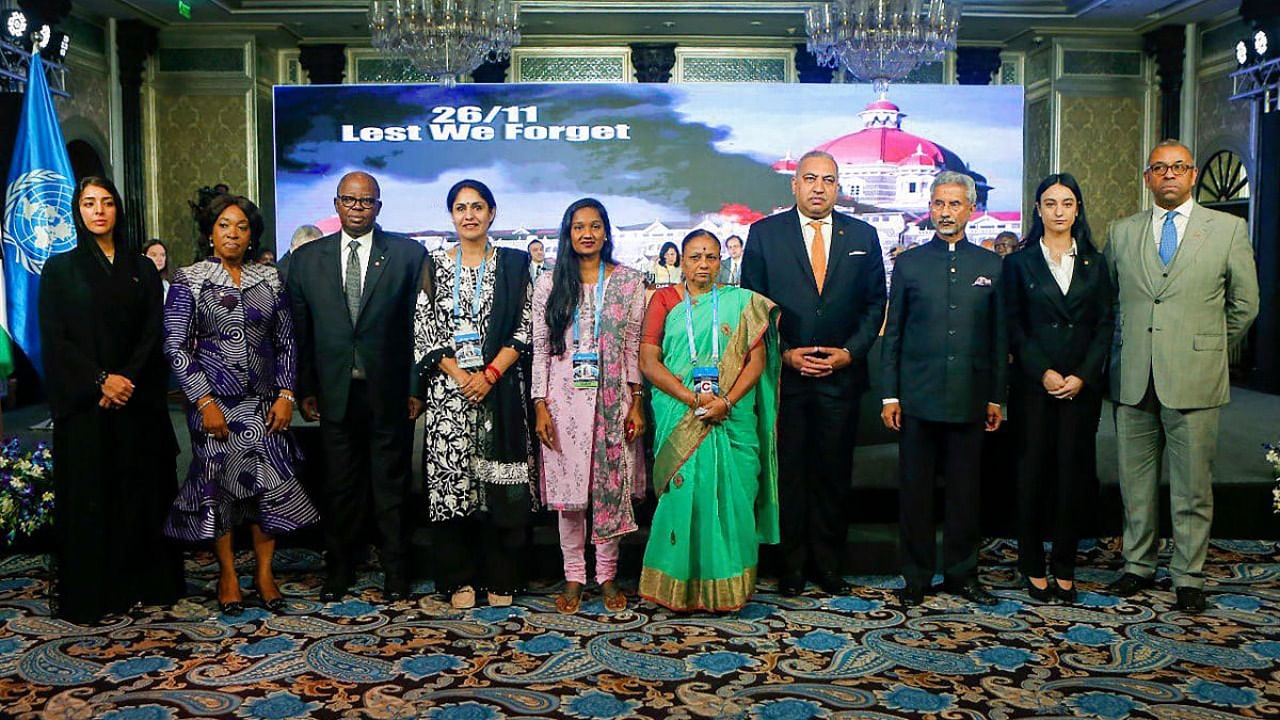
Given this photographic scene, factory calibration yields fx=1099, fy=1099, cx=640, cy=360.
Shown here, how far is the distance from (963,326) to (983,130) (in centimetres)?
714

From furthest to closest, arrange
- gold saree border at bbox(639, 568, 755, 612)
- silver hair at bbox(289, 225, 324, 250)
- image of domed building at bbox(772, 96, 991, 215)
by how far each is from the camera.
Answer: image of domed building at bbox(772, 96, 991, 215) < silver hair at bbox(289, 225, 324, 250) < gold saree border at bbox(639, 568, 755, 612)

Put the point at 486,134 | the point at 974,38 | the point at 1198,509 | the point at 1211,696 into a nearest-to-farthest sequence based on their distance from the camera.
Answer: the point at 1211,696 < the point at 1198,509 < the point at 486,134 < the point at 974,38

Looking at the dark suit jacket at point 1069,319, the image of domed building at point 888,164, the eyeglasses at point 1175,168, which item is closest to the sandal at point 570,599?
the dark suit jacket at point 1069,319

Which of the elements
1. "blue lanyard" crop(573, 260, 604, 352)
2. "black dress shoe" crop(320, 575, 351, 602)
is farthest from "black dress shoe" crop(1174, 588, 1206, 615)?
"black dress shoe" crop(320, 575, 351, 602)

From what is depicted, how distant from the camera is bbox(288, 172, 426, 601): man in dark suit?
3797 millimetres

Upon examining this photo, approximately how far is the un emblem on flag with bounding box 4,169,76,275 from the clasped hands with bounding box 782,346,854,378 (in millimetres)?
3718

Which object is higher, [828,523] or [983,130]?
[983,130]

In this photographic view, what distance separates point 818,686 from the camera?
9.96 ft

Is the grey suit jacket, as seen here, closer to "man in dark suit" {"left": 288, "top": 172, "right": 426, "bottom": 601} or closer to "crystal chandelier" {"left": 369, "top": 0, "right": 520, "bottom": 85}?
"man in dark suit" {"left": 288, "top": 172, "right": 426, "bottom": 601}

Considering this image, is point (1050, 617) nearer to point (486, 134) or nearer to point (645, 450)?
point (645, 450)

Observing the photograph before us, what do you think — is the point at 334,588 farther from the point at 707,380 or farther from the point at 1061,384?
the point at 1061,384

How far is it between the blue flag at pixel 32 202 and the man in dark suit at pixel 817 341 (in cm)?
367

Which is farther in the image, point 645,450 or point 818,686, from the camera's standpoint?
point 645,450

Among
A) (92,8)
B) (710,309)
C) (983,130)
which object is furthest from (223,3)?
(710,309)
